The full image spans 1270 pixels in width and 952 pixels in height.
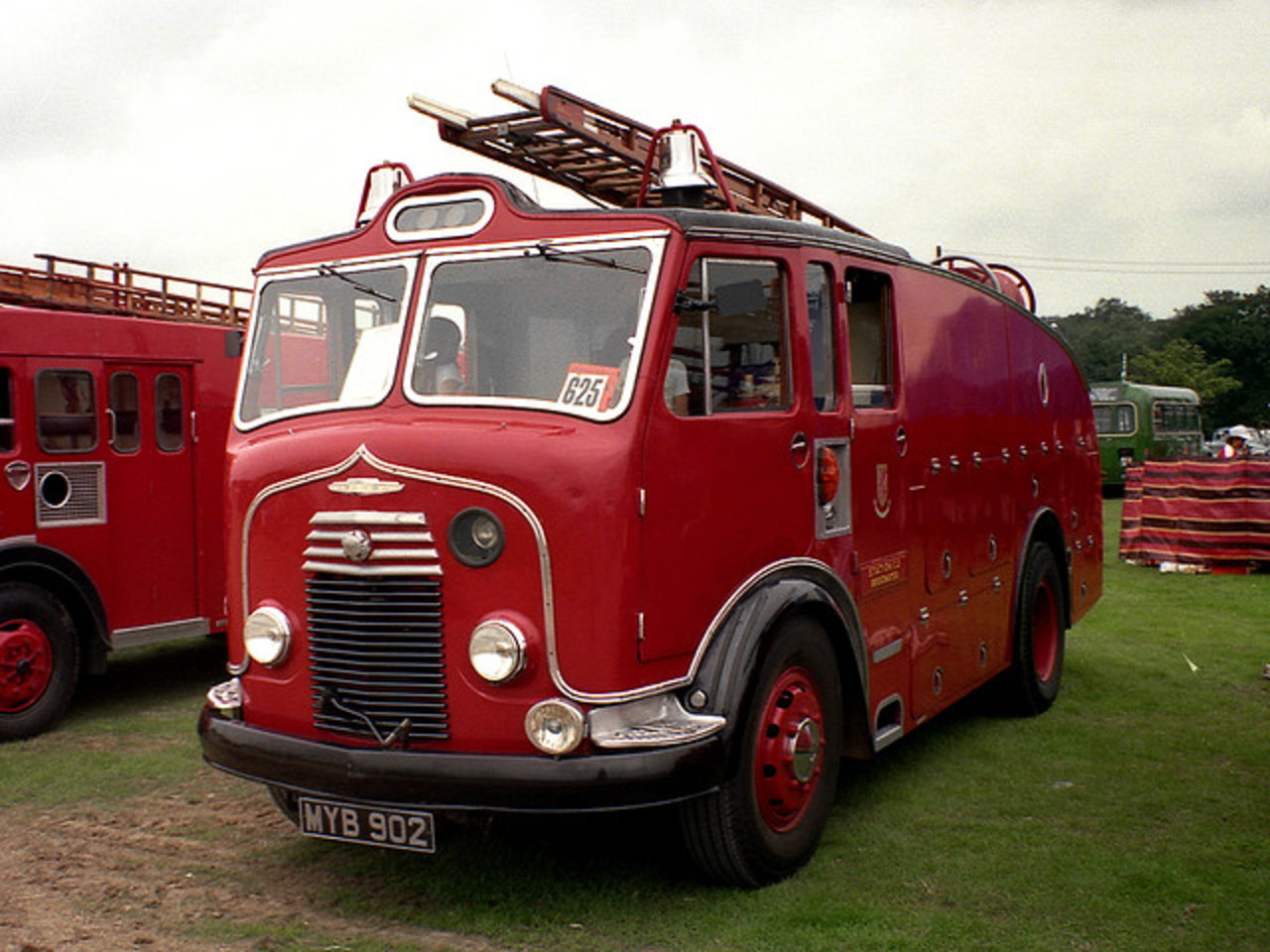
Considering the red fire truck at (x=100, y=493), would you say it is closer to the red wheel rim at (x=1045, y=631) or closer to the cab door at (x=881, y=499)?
the cab door at (x=881, y=499)

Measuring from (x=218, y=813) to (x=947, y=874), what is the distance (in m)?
3.37

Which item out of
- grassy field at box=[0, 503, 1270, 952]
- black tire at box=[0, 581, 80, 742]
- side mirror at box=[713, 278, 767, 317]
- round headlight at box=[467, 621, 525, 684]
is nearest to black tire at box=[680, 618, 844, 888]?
grassy field at box=[0, 503, 1270, 952]

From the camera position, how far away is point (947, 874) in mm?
4953

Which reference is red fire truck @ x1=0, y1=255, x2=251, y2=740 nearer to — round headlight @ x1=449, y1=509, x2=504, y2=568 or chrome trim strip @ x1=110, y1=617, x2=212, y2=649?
chrome trim strip @ x1=110, y1=617, x2=212, y2=649

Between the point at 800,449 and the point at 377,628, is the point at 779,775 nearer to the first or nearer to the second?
the point at 800,449

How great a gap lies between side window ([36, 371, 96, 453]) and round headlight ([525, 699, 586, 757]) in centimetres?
509

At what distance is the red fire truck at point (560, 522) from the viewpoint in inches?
170

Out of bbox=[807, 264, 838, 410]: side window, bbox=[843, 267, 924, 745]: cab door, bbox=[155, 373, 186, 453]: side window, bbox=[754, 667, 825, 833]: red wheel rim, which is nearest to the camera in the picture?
bbox=[754, 667, 825, 833]: red wheel rim

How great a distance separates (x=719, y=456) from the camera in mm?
4672

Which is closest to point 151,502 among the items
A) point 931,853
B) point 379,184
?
point 379,184

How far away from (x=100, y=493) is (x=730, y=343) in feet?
17.0

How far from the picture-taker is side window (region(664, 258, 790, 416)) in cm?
460

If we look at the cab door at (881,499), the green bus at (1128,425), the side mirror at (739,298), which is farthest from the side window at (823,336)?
the green bus at (1128,425)

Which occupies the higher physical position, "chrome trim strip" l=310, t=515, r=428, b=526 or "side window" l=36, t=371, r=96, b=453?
"side window" l=36, t=371, r=96, b=453
